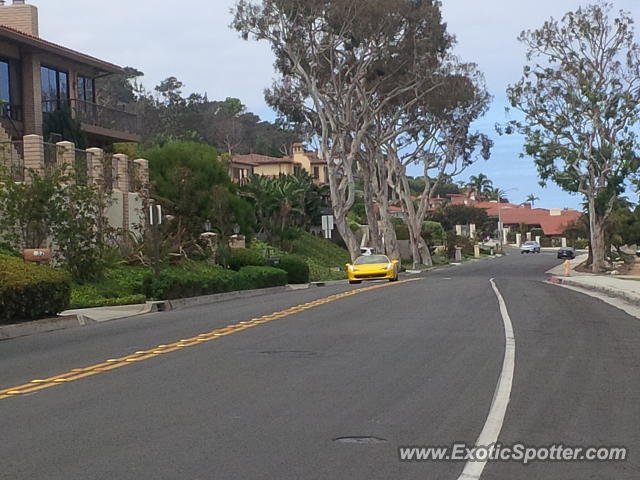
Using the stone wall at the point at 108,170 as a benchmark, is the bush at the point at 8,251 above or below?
below

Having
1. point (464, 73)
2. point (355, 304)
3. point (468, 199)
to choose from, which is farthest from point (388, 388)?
point (468, 199)

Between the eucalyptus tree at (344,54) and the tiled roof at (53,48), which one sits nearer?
the tiled roof at (53,48)

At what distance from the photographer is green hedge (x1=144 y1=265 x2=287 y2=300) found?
2769 cm

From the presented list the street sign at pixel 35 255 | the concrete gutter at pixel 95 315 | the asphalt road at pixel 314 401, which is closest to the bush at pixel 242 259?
the concrete gutter at pixel 95 315

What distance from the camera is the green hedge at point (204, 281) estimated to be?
27691 mm

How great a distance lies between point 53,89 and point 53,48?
244cm

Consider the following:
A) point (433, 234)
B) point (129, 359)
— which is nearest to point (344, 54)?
point (129, 359)

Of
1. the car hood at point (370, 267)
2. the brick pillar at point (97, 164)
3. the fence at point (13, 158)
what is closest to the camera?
the fence at point (13, 158)

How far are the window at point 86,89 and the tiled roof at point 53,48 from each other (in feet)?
2.93

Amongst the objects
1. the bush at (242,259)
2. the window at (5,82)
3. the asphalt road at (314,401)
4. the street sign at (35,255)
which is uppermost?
the window at (5,82)

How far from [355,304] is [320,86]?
36.2m

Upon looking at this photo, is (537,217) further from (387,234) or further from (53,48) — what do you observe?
(53,48)

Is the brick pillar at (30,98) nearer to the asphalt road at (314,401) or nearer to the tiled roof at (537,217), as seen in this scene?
the asphalt road at (314,401)

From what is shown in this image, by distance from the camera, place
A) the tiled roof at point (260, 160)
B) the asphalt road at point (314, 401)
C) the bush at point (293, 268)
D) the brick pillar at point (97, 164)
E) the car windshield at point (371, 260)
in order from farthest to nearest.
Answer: the tiled roof at point (260, 160) < the bush at point (293, 268) < the car windshield at point (371, 260) < the brick pillar at point (97, 164) < the asphalt road at point (314, 401)
